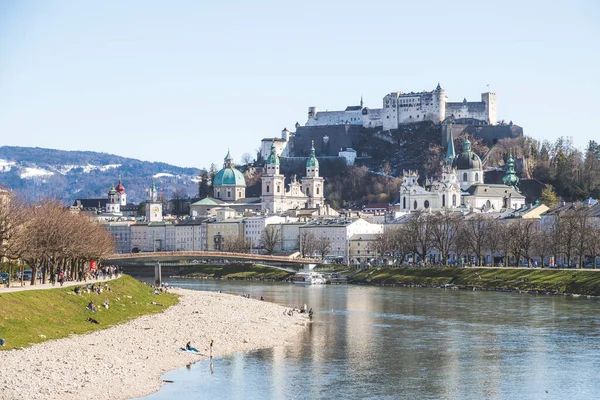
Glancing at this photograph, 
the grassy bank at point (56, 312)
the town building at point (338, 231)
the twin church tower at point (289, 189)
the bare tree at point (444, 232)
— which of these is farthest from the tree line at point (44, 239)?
the twin church tower at point (289, 189)

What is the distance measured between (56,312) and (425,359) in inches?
536

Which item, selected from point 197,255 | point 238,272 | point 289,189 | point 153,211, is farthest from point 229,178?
point 197,255

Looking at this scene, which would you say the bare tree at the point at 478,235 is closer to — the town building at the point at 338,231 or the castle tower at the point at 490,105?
the town building at the point at 338,231

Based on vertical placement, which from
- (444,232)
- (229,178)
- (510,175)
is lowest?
(444,232)

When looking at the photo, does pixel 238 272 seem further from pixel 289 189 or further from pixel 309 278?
pixel 289 189

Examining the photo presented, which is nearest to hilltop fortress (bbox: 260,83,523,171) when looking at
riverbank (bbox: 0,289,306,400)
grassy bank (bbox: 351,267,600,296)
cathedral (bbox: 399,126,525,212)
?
cathedral (bbox: 399,126,525,212)

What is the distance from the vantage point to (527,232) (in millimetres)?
86688

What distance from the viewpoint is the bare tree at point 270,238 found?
424ft

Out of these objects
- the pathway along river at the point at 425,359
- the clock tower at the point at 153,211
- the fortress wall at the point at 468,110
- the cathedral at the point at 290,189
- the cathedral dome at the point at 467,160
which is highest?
the fortress wall at the point at 468,110

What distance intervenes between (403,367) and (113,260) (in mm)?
61941

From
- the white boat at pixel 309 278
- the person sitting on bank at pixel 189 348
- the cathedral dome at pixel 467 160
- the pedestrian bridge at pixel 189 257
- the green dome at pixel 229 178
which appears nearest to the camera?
the person sitting on bank at pixel 189 348

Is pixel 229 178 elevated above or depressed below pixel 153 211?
above

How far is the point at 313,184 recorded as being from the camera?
160125 mm

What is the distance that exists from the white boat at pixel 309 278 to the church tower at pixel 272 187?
60.7 meters
